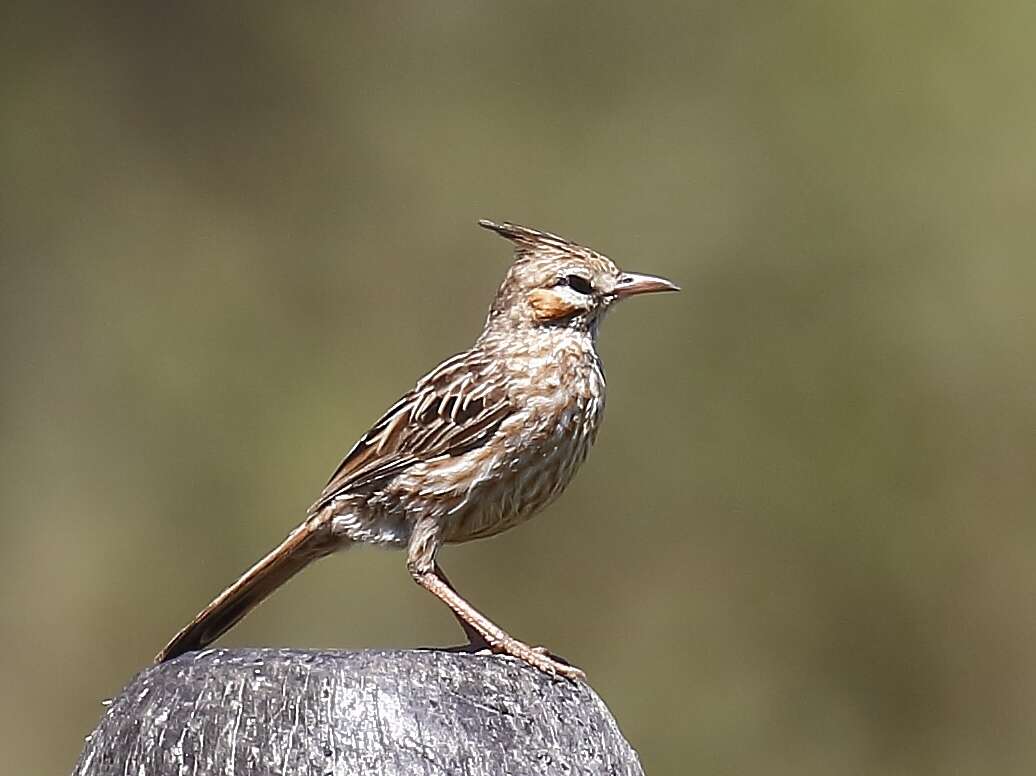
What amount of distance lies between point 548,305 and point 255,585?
3.19 ft

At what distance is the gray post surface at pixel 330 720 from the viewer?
2.82 meters

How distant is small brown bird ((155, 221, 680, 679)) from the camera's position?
4.11m

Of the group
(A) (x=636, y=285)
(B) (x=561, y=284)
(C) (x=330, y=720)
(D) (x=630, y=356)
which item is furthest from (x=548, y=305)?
(D) (x=630, y=356)

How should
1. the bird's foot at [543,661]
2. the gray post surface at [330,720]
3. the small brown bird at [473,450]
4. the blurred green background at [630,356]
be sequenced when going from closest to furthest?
1. the gray post surface at [330,720]
2. the bird's foot at [543,661]
3. the small brown bird at [473,450]
4. the blurred green background at [630,356]

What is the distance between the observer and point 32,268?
10289 mm

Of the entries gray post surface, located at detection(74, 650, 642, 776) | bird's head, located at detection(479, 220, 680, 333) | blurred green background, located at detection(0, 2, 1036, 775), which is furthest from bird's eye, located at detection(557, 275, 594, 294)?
blurred green background, located at detection(0, 2, 1036, 775)

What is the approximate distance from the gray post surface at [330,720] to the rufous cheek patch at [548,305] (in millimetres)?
1525

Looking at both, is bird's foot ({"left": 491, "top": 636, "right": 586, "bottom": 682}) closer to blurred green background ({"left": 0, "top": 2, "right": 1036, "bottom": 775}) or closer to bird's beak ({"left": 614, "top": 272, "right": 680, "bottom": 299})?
bird's beak ({"left": 614, "top": 272, "right": 680, "bottom": 299})

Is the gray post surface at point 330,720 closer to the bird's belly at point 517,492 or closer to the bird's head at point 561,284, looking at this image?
the bird's belly at point 517,492

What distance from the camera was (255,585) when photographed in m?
3.84

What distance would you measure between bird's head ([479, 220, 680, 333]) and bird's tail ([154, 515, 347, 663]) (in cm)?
68

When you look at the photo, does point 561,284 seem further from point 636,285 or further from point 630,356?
point 630,356

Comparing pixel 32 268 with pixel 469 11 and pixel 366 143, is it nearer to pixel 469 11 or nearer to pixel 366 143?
pixel 366 143

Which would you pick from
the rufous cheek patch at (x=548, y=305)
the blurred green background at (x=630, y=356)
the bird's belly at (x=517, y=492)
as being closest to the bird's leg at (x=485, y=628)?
the bird's belly at (x=517, y=492)
